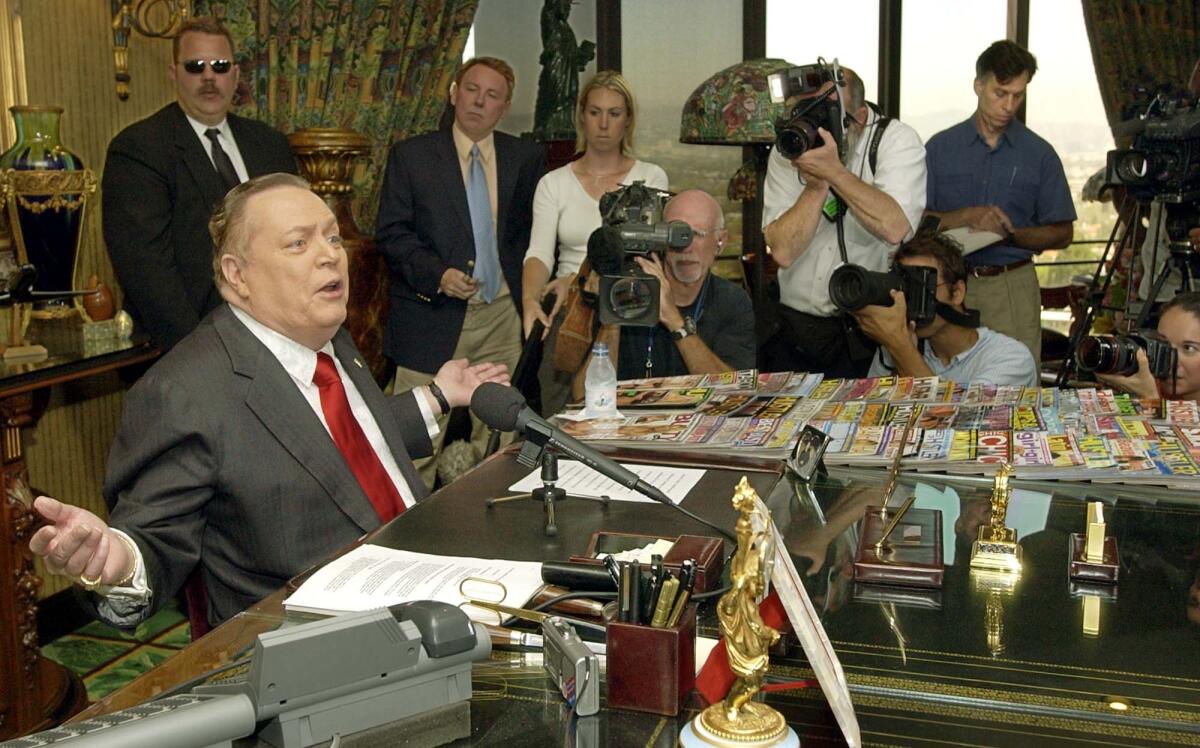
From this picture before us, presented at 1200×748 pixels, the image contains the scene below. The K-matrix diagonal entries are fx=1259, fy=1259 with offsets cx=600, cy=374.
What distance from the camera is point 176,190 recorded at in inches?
144

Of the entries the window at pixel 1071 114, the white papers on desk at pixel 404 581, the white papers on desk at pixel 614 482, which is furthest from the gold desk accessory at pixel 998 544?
the window at pixel 1071 114

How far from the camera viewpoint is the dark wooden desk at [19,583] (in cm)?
274

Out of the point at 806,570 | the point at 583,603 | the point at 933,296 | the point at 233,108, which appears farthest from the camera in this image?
the point at 233,108

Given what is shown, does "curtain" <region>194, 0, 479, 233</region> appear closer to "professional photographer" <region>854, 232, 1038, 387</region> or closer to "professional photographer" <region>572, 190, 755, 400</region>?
A: "professional photographer" <region>572, 190, 755, 400</region>

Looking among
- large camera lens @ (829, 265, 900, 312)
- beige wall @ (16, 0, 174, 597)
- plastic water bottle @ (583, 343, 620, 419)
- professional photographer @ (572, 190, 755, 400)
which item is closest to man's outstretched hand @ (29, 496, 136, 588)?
plastic water bottle @ (583, 343, 620, 419)

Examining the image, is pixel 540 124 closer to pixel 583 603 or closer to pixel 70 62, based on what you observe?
pixel 70 62

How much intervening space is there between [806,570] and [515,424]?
0.50 m

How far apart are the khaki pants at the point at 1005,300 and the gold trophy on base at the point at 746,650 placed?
320 centimetres

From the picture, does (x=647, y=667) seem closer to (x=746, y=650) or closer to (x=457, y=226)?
(x=746, y=650)

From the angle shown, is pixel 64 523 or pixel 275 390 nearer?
pixel 64 523

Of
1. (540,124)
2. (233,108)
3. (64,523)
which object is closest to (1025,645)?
(64,523)

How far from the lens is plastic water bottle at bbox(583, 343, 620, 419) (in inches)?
101

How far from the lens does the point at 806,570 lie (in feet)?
5.47

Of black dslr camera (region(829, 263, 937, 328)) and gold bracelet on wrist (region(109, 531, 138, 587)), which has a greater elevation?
black dslr camera (region(829, 263, 937, 328))
